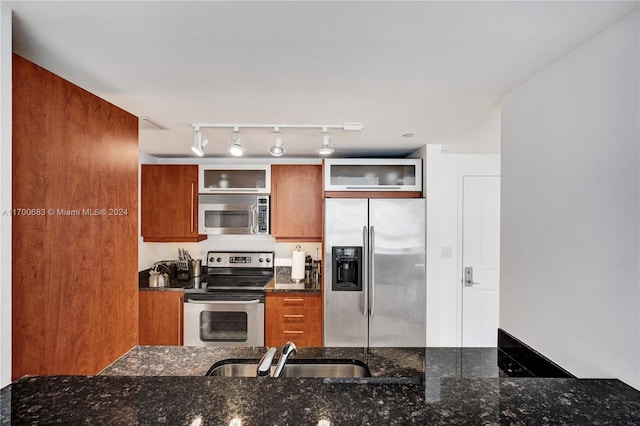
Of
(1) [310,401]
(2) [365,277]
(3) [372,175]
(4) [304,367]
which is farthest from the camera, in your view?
(3) [372,175]

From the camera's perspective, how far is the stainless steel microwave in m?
3.22

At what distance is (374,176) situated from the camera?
2.99 meters

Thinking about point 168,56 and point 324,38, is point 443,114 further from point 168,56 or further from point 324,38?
point 168,56

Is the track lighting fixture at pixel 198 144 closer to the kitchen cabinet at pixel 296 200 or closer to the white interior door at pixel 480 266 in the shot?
the kitchen cabinet at pixel 296 200

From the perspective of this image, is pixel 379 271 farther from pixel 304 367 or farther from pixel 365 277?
pixel 304 367

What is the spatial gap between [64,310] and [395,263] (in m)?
2.27

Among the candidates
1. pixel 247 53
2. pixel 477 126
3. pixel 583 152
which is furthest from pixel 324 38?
pixel 477 126

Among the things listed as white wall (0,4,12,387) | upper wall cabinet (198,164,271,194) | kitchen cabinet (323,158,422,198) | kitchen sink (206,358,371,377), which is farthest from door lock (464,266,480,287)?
white wall (0,4,12,387)

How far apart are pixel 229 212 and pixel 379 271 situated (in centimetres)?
155

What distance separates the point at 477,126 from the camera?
2168 mm

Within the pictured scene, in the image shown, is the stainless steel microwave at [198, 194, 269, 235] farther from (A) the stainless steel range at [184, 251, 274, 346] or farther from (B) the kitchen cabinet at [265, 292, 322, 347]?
(B) the kitchen cabinet at [265, 292, 322, 347]

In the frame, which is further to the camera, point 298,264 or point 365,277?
point 298,264

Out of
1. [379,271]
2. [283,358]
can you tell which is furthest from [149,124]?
[379,271]

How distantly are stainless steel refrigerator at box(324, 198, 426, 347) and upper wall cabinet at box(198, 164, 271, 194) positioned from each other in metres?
0.79
